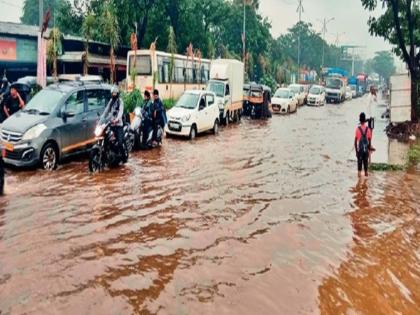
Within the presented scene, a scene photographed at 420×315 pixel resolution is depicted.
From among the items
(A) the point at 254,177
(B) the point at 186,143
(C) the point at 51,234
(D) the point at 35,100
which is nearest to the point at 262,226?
(C) the point at 51,234

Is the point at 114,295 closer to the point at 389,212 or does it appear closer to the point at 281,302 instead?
the point at 281,302

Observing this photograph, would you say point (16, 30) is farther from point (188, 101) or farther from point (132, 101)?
point (188, 101)

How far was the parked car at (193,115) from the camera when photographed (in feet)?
62.5

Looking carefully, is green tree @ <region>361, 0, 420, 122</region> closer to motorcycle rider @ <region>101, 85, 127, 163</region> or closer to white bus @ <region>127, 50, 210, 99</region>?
white bus @ <region>127, 50, 210, 99</region>

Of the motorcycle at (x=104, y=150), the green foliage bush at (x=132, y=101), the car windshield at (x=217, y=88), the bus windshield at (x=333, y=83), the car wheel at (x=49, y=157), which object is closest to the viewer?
the car wheel at (x=49, y=157)

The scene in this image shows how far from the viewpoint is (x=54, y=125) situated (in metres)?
12.1

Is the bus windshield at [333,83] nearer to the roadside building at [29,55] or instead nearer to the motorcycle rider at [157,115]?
the roadside building at [29,55]

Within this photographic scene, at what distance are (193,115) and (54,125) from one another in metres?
8.00

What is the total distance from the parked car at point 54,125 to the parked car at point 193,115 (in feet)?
16.2

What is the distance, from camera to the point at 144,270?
238 inches

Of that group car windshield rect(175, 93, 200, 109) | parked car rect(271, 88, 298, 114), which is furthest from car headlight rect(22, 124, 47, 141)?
parked car rect(271, 88, 298, 114)

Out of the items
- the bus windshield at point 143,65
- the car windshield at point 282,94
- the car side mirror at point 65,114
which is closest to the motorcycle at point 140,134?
the car side mirror at point 65,114

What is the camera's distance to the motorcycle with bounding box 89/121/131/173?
471 inches

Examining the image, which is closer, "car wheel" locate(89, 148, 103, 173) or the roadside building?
"car wheel" locate(89, 148, 103, 173)
